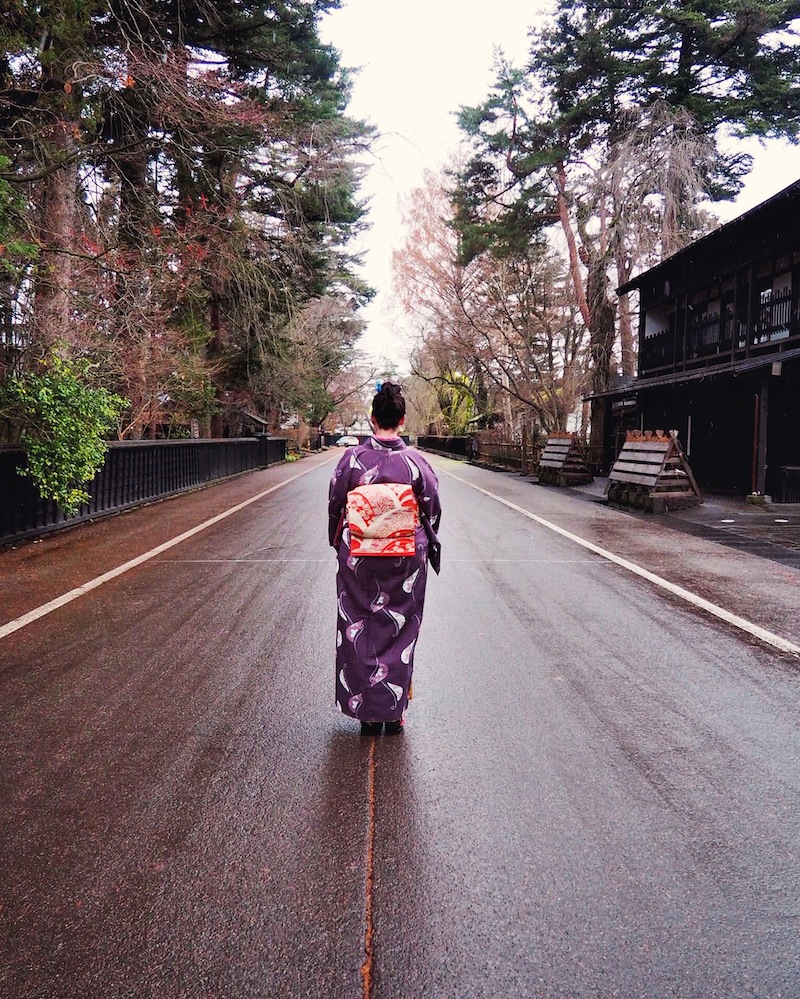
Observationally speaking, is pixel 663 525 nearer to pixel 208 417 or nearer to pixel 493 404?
pixel 208 417

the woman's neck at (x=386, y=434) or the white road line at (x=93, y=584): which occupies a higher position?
the woman's neck at (x=386, y=434)

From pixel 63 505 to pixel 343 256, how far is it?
31959 millimetres

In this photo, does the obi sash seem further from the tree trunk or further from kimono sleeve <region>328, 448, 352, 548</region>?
the tree trunk

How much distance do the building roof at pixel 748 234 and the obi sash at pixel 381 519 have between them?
49.1ft

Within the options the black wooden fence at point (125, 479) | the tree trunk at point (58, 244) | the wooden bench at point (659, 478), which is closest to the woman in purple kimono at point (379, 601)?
the black wooden fence at point (125, 479)

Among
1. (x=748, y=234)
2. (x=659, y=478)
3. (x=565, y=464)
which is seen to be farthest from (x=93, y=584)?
(x=748, y=234)

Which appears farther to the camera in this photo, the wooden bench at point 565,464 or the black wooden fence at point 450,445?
the black wooden fence at point 450,445

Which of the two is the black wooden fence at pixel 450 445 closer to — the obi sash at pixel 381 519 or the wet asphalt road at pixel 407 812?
the wet asphalt road at pixel 407 812

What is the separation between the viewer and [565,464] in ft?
66.7

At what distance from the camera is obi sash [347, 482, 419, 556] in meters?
3.25

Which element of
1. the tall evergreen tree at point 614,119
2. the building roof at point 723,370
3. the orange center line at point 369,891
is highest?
the tall evergreen tree at point 614,119

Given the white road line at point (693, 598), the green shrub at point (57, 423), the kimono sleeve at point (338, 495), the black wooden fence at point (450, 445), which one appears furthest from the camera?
the black wooden fence at point (450, 445)

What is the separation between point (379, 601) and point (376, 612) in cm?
5

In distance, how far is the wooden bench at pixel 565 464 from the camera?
2030 centimetres
